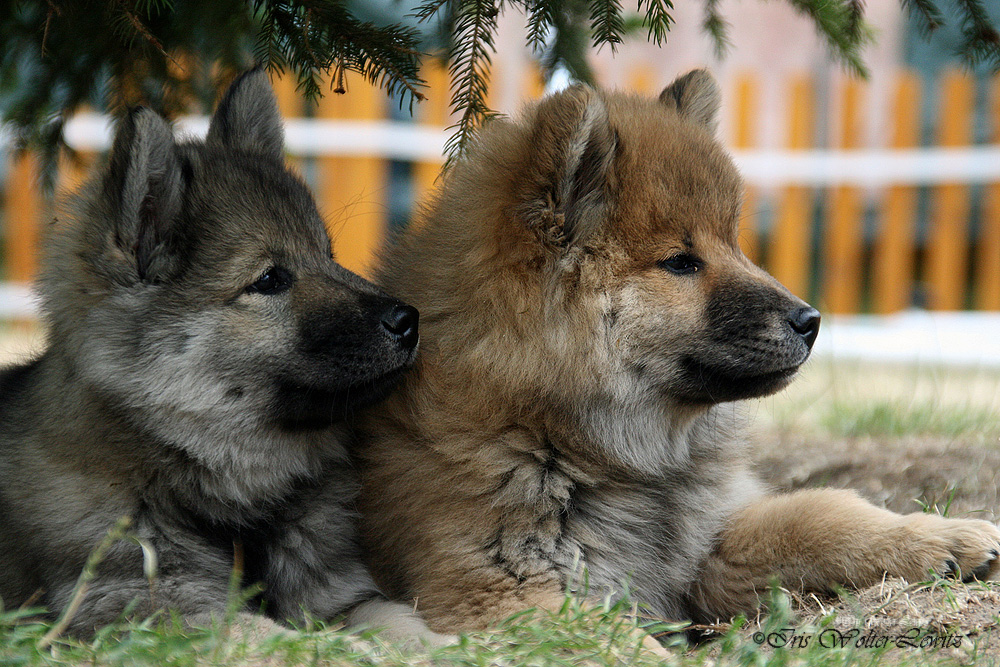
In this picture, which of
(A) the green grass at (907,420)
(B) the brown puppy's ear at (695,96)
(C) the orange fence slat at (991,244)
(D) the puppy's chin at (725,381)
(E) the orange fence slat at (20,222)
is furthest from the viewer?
(C) the orange fence slat at (991,244)

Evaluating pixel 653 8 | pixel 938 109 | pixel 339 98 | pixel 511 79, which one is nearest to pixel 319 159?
pixel 339 98

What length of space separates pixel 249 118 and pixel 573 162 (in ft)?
3.80

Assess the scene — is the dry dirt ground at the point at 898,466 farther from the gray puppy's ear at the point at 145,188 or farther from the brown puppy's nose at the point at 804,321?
the gray puppy's ear at the point at 145,188

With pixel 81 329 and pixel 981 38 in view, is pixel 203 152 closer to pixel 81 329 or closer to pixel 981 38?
pixel 81 329

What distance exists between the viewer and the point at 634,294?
2.82m

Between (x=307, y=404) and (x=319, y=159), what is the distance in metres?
6.60

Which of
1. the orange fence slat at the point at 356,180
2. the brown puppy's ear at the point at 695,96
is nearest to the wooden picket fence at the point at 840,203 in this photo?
the orange fence slat at the point at 356,180

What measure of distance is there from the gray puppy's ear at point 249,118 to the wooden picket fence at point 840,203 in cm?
553

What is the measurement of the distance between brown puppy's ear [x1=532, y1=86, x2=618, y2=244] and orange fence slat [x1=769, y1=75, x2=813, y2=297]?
270 inches

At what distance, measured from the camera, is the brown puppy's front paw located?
267cm

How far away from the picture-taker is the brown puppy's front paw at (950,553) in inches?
105

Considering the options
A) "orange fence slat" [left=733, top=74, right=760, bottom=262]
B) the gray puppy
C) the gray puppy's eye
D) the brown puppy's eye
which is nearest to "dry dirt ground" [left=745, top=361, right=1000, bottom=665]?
the brown puppy's eye

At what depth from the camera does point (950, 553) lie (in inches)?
106

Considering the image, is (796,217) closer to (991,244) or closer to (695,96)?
(991,244)
